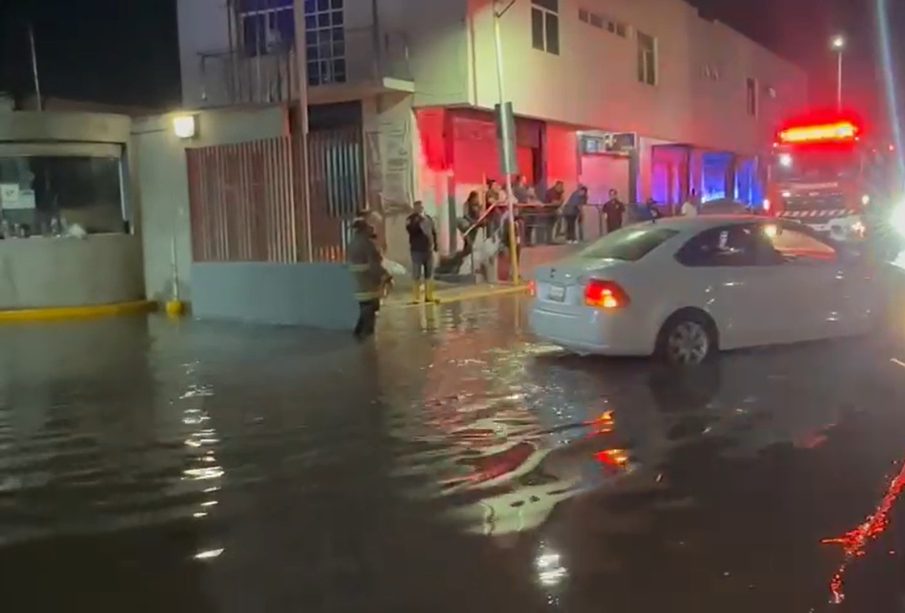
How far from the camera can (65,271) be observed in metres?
21.9

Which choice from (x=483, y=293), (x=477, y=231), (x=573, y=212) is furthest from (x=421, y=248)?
(x=573, y=212)

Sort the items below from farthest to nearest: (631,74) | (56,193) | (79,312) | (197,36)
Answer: (631,74)
(197,36)
(56,193)
(79,312)

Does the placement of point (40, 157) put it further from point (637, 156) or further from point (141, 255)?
point (637, 156)

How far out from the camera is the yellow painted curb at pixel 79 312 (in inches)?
843

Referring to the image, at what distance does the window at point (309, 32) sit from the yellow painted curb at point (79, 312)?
237 inches

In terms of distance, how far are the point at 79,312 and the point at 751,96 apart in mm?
A: 32875

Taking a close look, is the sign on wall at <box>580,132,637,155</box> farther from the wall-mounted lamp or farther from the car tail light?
the car tail light

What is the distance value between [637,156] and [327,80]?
14.1m

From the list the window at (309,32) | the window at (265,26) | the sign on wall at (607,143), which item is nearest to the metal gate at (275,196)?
the window at (309,32)

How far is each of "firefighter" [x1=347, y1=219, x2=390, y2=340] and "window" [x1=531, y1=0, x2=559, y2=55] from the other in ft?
41.9

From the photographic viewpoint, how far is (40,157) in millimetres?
21734

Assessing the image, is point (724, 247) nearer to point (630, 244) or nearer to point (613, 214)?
point (630, 244)

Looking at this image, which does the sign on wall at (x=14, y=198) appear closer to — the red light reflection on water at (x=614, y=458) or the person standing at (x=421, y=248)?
the person standing at (x=421, y=248)

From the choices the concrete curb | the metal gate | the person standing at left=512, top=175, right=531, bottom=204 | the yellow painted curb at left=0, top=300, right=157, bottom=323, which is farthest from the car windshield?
the person standing at left=512, top=175, right=531, bottom=204
